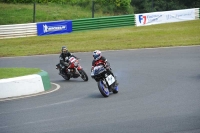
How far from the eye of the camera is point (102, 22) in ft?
134

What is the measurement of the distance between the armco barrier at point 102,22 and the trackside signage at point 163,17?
2.50 ft

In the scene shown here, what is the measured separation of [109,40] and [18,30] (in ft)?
22.6

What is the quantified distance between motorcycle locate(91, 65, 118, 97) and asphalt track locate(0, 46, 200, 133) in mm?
245

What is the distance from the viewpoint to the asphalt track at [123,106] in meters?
10.5

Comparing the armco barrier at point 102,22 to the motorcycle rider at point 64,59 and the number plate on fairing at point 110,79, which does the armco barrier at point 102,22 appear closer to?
the motorcycle rider at point 64,59

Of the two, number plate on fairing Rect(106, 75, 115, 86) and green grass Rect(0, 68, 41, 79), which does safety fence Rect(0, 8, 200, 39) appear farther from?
number plate on fairing Rect(106, 75, 115, 86)

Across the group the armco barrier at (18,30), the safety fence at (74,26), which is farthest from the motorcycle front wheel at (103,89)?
the armco barrier at (18,30)

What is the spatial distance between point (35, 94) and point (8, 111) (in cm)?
313

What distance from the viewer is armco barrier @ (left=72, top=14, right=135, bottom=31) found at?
39.2 metres

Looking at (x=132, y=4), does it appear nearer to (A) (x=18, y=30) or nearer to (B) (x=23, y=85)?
(A) (x=18, y=30)

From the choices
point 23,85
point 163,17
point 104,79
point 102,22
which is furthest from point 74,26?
point 104,79

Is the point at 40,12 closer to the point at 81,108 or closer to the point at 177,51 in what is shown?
the point at 177,51

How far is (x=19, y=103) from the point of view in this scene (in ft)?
46.6

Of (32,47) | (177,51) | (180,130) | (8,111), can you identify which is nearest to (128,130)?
(180,130)
